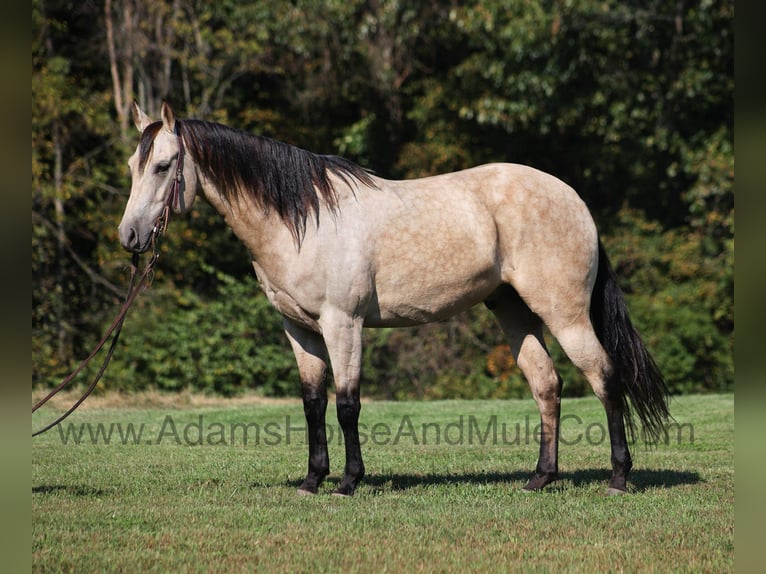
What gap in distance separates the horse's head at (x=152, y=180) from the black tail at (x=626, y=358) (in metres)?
2.98

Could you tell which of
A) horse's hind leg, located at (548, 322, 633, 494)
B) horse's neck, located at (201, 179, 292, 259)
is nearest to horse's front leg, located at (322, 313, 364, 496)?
Answer: horse's neck, located at (201, 179, 292, 259)

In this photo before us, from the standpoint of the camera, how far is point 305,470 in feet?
22.8

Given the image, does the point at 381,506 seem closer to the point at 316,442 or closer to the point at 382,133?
the point at 316,442

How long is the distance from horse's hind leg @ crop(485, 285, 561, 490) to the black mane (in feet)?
5.31

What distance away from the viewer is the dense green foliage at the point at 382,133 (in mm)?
15820

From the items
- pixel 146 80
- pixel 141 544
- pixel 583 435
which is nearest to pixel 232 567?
pixel 141 544

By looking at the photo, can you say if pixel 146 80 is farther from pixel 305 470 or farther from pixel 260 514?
pixel 260 514

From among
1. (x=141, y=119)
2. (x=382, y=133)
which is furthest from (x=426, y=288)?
(x=382, y=133)

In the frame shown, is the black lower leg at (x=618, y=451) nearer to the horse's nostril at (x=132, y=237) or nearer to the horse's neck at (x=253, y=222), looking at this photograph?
the horse's neck at (x=253, y=222)

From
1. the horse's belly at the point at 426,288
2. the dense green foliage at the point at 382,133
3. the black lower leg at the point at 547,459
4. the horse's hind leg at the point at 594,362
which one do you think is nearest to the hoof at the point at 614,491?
the horse's hind leg at the point at 594,362

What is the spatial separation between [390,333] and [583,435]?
7076 mm

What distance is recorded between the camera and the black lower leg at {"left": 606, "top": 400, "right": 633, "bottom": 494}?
19.5 feet

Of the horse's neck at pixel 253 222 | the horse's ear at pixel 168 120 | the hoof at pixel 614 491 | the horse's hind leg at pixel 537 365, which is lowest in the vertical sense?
the hoof at pixel 614 491

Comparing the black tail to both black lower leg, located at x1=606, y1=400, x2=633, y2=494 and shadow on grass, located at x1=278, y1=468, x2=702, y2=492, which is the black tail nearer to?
black lower leg, located at x1=606, y1=400, x2=633, y2=494
